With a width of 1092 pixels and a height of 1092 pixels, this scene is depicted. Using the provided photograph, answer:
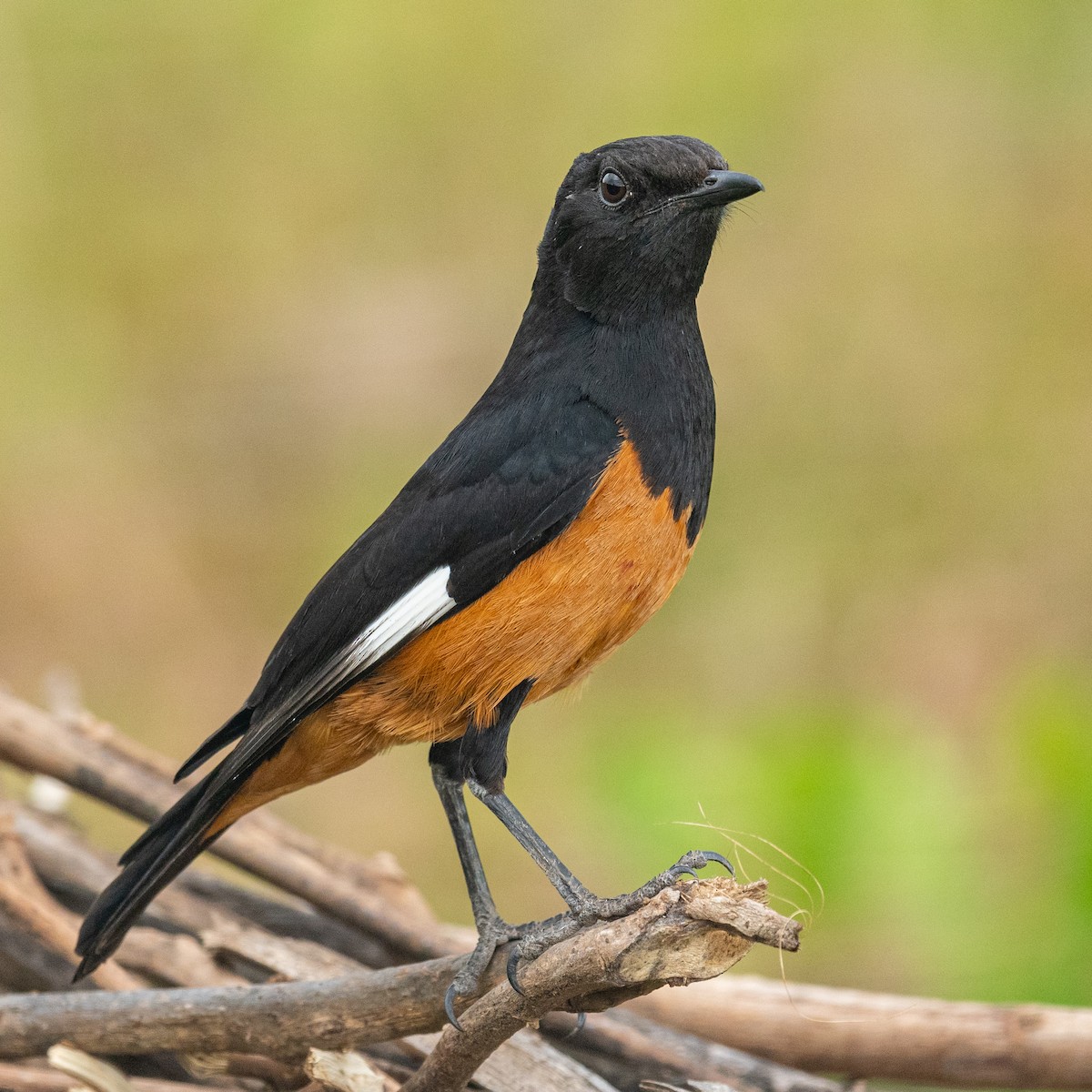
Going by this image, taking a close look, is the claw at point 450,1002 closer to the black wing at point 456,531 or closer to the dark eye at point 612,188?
the black wing at point 456,531

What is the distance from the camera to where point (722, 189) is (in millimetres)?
3604

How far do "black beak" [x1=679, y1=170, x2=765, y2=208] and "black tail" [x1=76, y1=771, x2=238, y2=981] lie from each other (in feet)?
5.65

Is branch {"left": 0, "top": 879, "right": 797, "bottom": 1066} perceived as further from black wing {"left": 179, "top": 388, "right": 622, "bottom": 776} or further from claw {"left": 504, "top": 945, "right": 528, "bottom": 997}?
black wing {"left": 179, "top": 388, "right": 622, "bottom": 776}

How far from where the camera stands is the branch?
259cm

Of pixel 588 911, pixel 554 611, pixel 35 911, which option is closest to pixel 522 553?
pixel 554 611

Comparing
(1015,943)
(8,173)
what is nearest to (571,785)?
(1015,943)

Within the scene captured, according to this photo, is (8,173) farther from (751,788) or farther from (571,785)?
(751,788)

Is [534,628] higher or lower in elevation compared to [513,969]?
higher

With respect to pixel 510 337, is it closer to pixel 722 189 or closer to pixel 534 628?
pixel 722 189

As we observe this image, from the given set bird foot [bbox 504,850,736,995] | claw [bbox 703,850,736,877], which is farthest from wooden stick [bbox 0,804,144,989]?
claw [bbox 703,850,736,877]

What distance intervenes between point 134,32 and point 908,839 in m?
5.85

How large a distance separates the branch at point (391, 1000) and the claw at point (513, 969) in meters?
0.02

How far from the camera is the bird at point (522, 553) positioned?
3422 mm

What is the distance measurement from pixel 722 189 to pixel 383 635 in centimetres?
128
